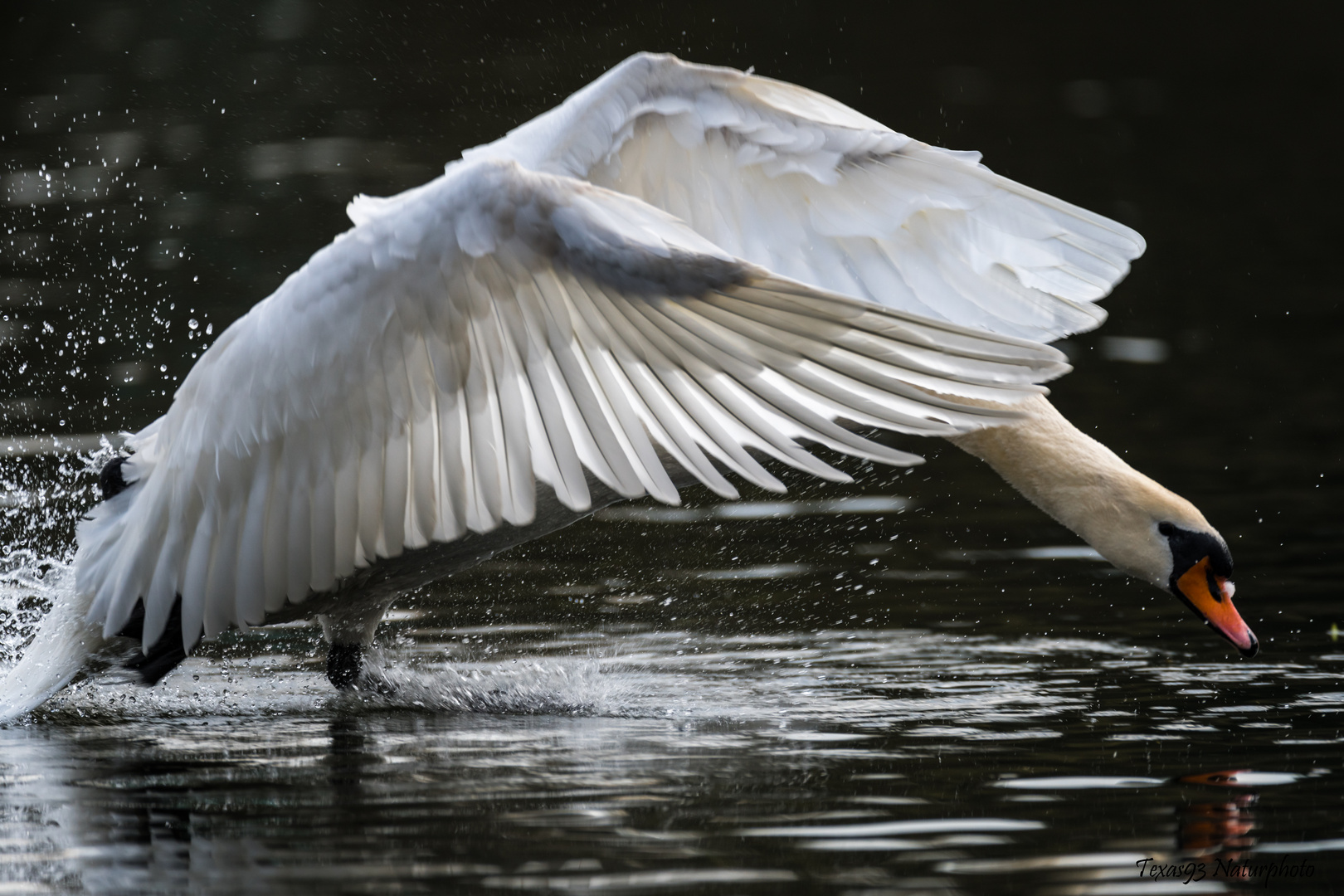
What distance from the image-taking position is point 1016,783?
5.75 metres

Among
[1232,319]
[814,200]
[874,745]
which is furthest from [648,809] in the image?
[1232,319]

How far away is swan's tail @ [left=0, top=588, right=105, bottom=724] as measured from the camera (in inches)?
274

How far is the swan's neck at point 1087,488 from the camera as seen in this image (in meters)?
6.92

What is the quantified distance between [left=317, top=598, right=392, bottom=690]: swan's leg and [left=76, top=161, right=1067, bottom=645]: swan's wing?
1.17m

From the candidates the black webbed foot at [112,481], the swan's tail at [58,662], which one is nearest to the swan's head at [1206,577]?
the black webbed foot at [112,481]

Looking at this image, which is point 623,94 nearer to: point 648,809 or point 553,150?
point 553,150

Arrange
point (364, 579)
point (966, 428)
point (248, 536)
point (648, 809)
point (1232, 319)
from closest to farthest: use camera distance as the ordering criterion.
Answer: point (966, 428), point (648, 809), point (248, 536), point (364, 579), point (1232, 319)

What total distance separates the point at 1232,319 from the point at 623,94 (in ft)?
24.2

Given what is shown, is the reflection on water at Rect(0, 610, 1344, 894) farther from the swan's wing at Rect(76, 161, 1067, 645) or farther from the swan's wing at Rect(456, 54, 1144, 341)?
the swan's wing at Rect(456, 54, 1144, 341)

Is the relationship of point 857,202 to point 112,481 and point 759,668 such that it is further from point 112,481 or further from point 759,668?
point 112,481

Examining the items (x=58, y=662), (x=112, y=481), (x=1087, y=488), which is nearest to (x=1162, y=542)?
(x=1087, y=488)

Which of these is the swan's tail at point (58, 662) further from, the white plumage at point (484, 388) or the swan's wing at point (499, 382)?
the swan's wing at point (499, 382)

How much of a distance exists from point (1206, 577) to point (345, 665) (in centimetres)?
321

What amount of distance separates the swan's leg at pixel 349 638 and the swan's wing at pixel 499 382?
117 centimetres
